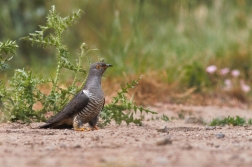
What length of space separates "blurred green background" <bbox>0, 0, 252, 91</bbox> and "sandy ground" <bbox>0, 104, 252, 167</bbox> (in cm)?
457

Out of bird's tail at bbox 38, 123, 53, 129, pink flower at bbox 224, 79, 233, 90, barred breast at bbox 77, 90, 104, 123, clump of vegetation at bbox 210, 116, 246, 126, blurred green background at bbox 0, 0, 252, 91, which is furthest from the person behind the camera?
pink flower at bbox 224, 79, 233, 90

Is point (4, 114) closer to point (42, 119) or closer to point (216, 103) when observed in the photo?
point (42, 119)

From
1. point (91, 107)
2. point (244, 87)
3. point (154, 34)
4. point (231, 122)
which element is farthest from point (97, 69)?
point (154, 34)

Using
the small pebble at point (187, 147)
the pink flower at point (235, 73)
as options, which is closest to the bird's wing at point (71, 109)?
the small pebble at point (187, 147)

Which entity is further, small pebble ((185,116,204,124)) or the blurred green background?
the blurred green background

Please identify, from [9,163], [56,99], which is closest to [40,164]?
[9,163]

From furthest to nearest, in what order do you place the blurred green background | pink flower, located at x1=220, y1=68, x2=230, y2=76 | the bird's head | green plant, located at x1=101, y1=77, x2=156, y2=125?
1. pink flower, located at x1=220, y1=68, x2=230, y2=76
2. the blurred green background
3. green plant, located at x1=101, y1=77, x2=156, y2=125
4. the bird's head

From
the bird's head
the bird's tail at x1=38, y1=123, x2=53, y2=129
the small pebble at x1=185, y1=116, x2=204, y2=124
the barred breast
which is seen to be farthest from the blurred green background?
the barred breast

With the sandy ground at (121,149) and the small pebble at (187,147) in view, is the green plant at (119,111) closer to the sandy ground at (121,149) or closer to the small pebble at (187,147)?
the sandy ground at (121,149)

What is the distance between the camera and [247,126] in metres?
7.16

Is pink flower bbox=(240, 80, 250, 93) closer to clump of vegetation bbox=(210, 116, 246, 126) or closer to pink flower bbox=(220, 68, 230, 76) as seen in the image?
pink flower bbox=(220, 68, 230, 76)

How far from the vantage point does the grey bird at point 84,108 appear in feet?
21.1

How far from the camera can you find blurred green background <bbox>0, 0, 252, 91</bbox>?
429 inches

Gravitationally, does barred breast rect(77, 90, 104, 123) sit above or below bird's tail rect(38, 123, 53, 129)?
above
